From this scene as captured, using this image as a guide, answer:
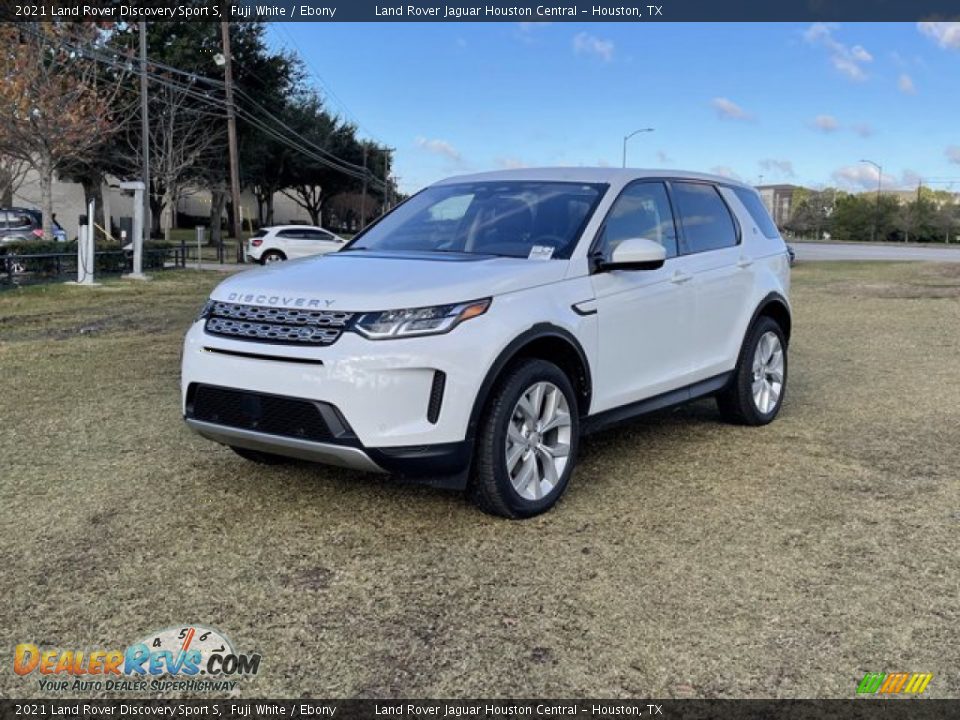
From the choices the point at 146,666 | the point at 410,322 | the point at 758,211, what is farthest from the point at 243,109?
the point at 146,666

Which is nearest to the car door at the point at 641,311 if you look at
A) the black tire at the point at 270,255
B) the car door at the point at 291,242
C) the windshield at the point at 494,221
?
the windshield at the point at 494,221

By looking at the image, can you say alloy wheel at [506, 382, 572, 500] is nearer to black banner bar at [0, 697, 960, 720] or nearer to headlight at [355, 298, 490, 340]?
headlight at [355, 298, 490, 340]

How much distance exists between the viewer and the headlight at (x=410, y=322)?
12.4 ft

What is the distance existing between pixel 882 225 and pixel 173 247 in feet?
286

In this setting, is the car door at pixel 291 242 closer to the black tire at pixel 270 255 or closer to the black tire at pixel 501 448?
the black tire at pixel 270 255

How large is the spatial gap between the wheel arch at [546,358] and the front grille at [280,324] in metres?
0.68

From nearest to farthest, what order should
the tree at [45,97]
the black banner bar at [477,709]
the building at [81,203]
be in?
1. the black banner bar at [477,709]
2. the tree at [45,97]
3. the building at [81,203]

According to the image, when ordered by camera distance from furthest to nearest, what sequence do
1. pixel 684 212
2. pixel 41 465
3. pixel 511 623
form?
1. pixel 684 212
2. pixel 41 465
3. pixel 511 623

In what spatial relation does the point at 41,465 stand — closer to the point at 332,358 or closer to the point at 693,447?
the point at 332,358

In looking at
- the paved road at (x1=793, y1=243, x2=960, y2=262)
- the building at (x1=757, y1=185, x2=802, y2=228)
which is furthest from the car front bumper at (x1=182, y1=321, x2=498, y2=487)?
the building at (x1=757, y1=185, x2=802, y2=228)

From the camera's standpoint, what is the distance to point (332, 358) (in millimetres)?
3748

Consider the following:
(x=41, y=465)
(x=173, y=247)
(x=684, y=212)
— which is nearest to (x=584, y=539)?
(x=684, y=212)

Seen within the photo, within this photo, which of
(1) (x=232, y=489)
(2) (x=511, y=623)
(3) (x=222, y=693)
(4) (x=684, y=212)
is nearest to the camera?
(3) (x=222, y=693)

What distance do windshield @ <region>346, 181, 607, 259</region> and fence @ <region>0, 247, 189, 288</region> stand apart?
13.8m
